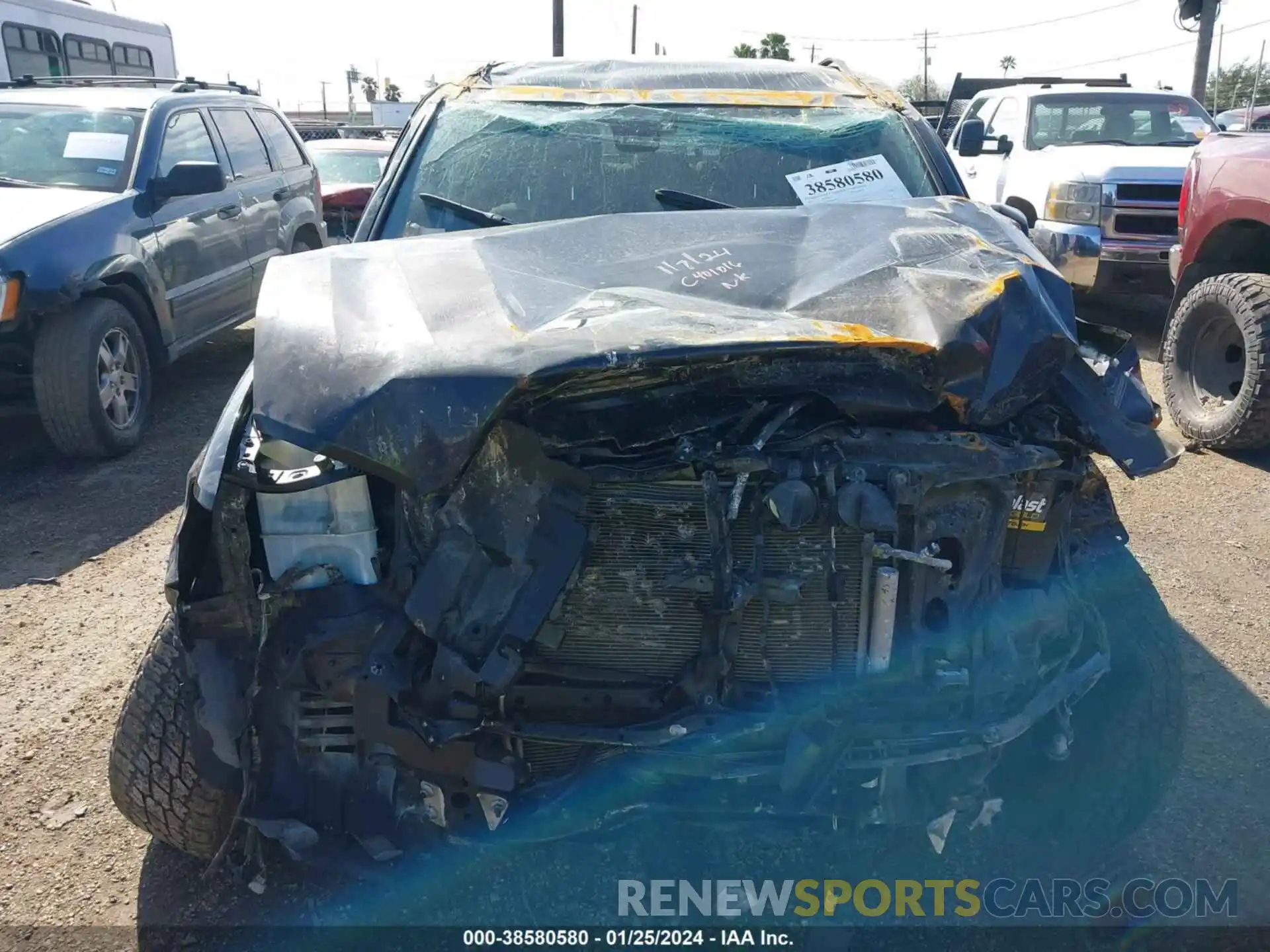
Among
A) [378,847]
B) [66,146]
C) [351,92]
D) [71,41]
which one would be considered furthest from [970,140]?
[351,92]

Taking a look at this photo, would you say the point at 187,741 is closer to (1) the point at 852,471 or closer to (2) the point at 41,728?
(2) the point at 41,728

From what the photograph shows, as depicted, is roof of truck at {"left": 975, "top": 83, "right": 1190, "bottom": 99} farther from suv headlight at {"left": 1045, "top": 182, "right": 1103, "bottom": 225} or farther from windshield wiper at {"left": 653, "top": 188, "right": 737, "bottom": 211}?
windshield wiper at {"left": 653, "top": 188, "right": 737, "bottom": 211}

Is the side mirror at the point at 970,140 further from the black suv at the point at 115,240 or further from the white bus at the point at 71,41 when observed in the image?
the white bus at the point at 71,41

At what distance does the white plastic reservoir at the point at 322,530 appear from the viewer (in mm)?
2027

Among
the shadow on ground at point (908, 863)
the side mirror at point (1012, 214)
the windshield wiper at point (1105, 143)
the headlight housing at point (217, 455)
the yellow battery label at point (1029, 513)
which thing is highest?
the windshield wiper at point (1105, 143)

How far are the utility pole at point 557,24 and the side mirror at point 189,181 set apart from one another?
61.9ft

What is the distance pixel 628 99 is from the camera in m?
3.55

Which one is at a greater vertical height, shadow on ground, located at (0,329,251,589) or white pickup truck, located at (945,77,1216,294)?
white pickup truck, located at (945,77,1216,294)

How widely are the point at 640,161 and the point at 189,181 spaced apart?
137 inches

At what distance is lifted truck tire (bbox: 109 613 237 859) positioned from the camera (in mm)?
2174

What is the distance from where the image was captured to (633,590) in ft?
6.74

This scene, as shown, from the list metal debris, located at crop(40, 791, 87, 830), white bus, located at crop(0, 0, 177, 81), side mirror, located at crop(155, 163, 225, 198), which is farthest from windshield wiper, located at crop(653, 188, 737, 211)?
white bus, located at crop(0, 0, 177, 81)

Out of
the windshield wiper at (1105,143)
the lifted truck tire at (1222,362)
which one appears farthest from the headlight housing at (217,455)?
the windshield wiper at (1105,143)

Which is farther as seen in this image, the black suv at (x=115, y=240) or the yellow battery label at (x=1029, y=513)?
the black suv at (x=115, y=240)
